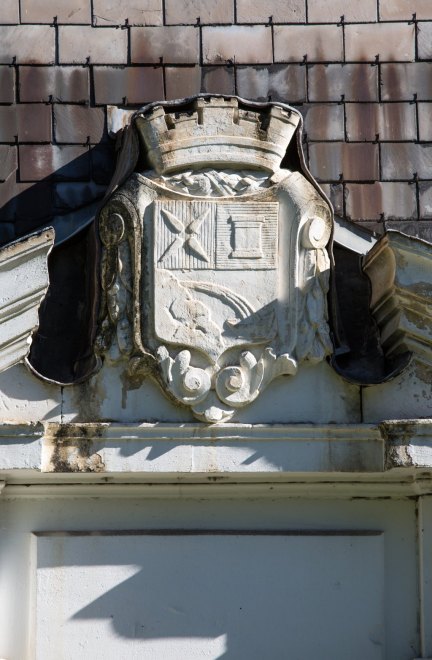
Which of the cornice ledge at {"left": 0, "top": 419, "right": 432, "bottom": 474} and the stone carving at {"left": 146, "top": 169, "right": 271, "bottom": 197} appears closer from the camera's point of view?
the cornice ledge at {"left": 0, "top": 419, "right": 432, "bottom": 474}

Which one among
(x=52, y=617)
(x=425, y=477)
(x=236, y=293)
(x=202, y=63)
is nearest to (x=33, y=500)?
(x=52, y=617)

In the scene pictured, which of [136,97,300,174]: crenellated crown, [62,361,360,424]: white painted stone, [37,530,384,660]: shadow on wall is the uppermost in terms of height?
[136,97,300,174]: crenellated crown

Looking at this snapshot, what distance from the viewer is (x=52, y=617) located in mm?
8164

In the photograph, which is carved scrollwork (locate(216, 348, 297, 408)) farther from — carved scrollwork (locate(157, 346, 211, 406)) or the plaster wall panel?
the plaster wall panel

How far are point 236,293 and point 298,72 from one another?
162cm

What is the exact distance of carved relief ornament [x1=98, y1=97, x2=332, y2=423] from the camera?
8062mm

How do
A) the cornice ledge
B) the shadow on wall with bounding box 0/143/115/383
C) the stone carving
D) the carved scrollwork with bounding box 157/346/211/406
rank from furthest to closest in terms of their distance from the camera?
the shadow on wall with bounding box 0/143/115/383 → the stone carving → the carved scrollwork with bounding box 157/346/211/406 → the cornice ledge

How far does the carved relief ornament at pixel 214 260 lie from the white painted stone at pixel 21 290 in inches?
13.8

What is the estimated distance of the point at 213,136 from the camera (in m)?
8.23

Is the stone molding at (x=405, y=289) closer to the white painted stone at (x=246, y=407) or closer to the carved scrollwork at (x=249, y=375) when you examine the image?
the white painted stone at (x=246, y=407)

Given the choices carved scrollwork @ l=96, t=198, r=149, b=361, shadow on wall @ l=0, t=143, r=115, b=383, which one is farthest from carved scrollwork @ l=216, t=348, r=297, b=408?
shadow on wall @ l=0, t=143, r=115, b=383

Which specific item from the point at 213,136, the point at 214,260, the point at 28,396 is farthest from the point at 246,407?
the point at 213,136

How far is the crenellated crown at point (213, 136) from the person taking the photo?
8227 millimetres

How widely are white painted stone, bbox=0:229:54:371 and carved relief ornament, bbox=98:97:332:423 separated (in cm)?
35
